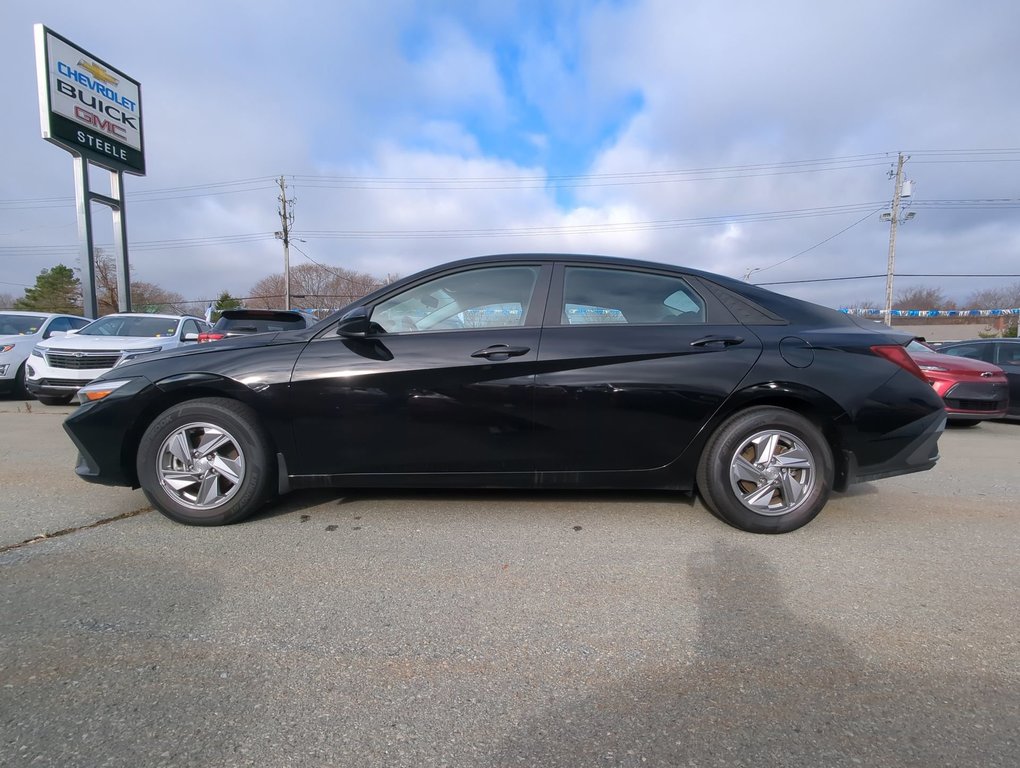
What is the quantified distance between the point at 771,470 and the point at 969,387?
5.88m

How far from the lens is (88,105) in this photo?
53.7 ft

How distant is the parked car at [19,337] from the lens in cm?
860

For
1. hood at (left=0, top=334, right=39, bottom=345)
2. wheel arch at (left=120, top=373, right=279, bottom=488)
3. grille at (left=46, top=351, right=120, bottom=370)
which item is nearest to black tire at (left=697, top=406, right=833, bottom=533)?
wheel arch at (left=120, top=373, right=279, bottom=488)

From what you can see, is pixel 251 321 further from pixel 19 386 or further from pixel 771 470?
pixel 771 470

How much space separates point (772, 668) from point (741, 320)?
1.93 metres

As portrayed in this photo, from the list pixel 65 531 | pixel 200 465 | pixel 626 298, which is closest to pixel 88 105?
pixel 65 531

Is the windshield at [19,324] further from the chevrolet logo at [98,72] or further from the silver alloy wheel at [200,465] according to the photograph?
the chevrolet logo at [98,72]

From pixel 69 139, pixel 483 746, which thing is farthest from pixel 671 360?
pixel 69 139

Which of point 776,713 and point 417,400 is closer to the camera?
point 776,713

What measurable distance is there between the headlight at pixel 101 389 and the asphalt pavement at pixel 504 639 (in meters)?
0.76

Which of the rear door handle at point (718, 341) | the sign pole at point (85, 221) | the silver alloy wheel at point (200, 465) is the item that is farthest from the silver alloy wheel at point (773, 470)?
the sign pole at point (85, 221)

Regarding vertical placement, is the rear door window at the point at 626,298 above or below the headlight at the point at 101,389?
above

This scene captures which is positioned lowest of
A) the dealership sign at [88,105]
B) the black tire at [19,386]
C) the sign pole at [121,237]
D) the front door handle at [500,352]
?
the black tire at [19,386]

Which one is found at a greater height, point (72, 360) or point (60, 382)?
point (72, 360)
